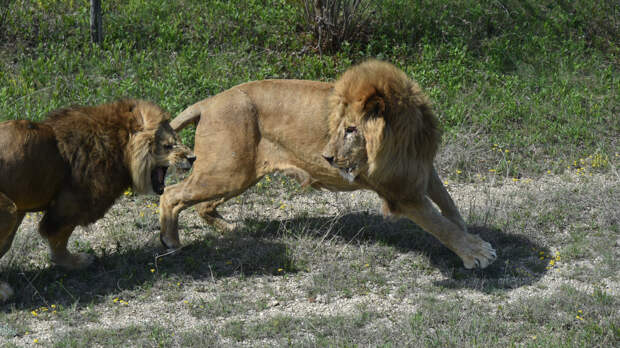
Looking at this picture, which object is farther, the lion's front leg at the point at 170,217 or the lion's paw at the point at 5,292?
the lion's front leg at the point at 170,217

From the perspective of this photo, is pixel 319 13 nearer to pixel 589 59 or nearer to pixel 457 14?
pixel 457 14

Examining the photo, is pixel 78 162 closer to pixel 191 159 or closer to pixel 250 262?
pixel 191 159

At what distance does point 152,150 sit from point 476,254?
2669 millimetres

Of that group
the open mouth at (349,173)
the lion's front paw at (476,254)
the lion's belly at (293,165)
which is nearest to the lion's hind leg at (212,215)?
the lion's belly at (293,165)

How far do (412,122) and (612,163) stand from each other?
3761 mm

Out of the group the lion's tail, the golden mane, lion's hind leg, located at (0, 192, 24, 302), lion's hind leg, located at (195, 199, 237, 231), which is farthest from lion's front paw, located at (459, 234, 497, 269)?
lion's hind leg, located at (0, 192, 24, 302)

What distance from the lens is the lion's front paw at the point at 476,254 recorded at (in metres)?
5.53

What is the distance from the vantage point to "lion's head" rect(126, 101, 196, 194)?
542cm

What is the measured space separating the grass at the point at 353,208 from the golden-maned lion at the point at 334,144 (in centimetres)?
42

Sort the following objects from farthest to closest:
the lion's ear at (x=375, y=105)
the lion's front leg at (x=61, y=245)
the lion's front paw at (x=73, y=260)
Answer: the lion's front paw at (x=73, y=260) < the lion's front leg at (x=61, y=245) < the lion's ear at (x=375, y=105)

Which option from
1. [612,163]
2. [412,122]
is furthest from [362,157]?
[612,163]

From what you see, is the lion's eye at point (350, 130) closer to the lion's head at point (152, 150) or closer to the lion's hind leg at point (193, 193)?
the lion's hind leg at point (193, 193)

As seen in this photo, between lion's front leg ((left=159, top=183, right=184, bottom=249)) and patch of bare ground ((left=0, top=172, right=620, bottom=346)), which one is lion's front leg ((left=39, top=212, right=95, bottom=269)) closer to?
patch of bare ground ((left=0, top=172, right=620, bottom=346))

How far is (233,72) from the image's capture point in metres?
9.44
